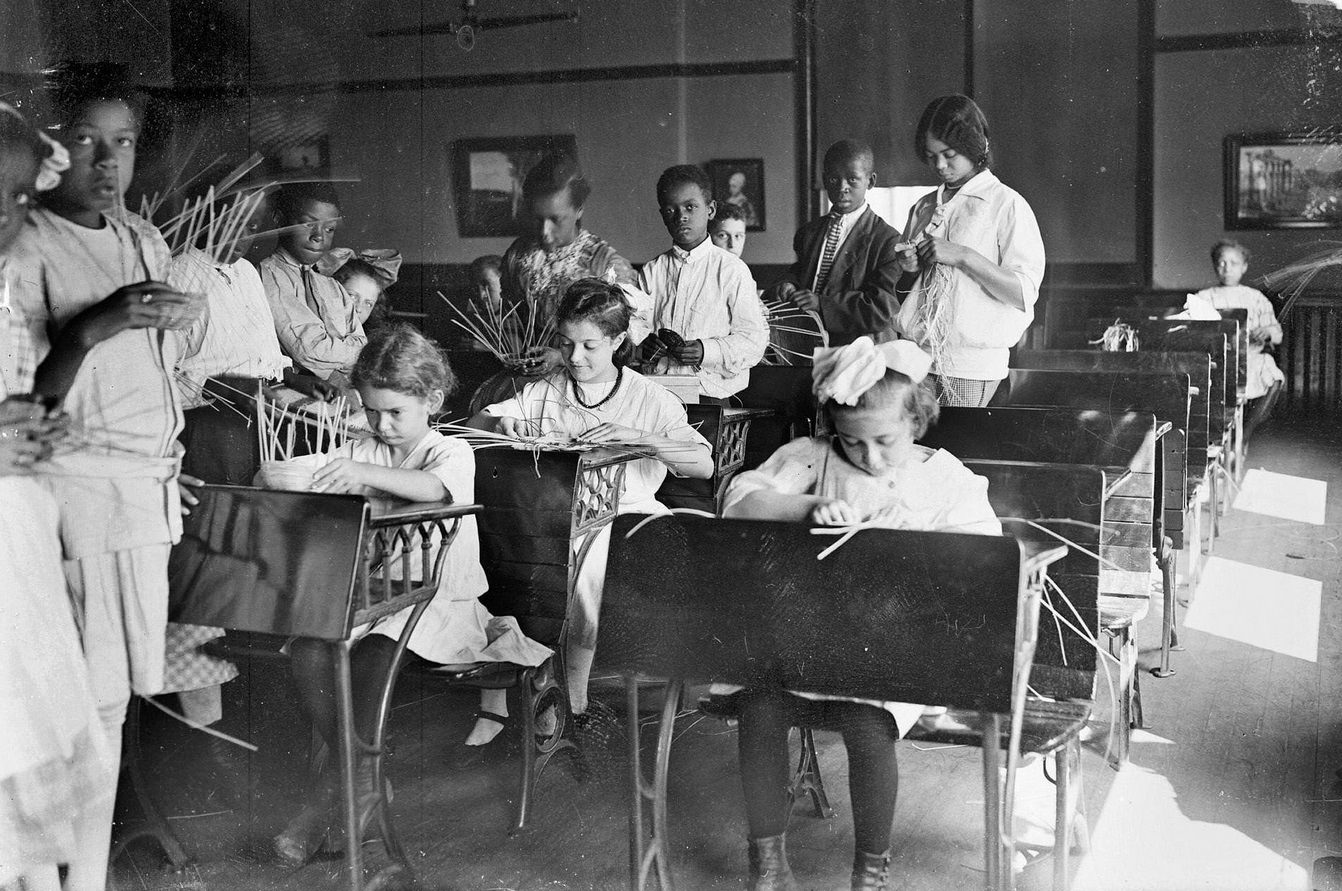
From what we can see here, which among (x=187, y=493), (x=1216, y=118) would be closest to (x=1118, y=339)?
(x=1216, y=118)

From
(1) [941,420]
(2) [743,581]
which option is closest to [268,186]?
(2) [743,581]

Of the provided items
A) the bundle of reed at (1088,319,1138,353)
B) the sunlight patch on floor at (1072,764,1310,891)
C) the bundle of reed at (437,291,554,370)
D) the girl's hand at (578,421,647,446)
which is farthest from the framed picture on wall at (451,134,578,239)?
the sunlight patch on floor at (1072,764,1310,891)

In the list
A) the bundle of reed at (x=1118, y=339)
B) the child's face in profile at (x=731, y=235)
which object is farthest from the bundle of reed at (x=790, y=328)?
the bundle of reed at (x=1118, y=339)

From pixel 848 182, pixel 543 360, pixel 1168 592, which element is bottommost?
pixel 1168 592

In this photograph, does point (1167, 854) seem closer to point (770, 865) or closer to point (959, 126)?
point (770, 865)

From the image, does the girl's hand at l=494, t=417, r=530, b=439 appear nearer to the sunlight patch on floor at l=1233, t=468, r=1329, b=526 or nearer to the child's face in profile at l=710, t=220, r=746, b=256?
the child's face in profile at l=710, t=220, r=746, b=256

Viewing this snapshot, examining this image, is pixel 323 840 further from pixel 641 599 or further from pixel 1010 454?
pixel 1010 454

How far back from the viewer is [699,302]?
109 inches

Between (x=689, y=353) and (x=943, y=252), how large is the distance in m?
0.63

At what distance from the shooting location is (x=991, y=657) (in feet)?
6.34

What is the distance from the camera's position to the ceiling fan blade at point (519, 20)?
275cm

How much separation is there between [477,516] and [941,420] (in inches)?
41.7

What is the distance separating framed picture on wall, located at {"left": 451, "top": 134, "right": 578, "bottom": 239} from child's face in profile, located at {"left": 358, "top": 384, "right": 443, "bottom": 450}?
16.0 inches

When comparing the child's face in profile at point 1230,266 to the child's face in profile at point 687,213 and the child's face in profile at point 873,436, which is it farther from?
the child's face in profile at point 687,213
